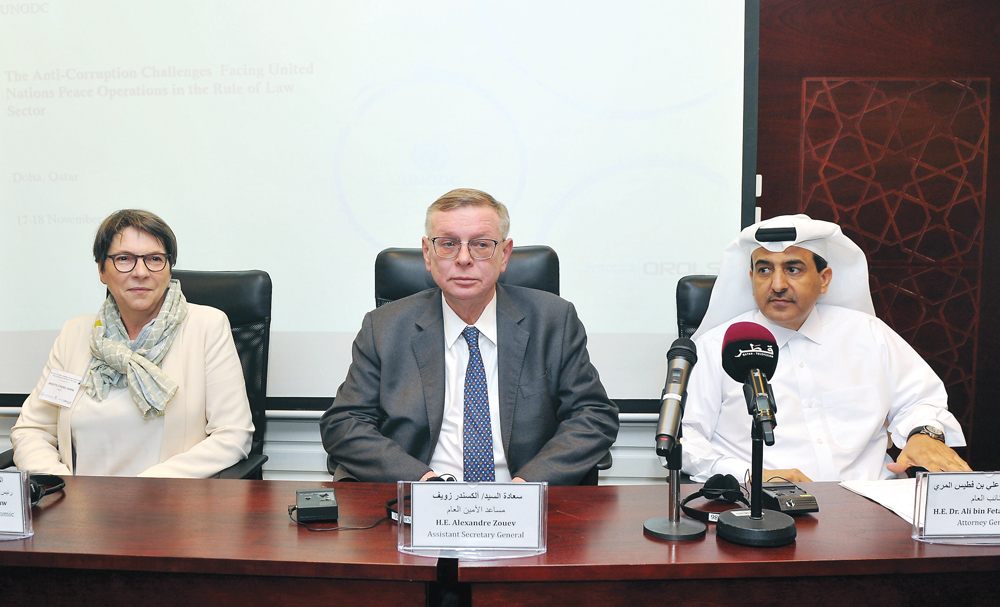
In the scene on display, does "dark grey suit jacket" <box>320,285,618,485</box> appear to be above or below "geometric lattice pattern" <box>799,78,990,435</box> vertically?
below

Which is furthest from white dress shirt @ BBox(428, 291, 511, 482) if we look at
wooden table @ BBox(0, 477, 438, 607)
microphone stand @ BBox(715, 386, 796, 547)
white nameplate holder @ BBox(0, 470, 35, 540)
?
white nameplate holder @ BBox(0, 470, 35, 540)

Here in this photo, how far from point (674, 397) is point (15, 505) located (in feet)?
3.96

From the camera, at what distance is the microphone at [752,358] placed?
3.87 ft

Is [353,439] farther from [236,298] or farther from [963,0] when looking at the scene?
[963,0]

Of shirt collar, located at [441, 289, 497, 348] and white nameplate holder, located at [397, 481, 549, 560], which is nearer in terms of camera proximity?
white nameplate holder, located at [397, 481, 549, 560]

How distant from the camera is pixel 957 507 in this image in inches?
50.1

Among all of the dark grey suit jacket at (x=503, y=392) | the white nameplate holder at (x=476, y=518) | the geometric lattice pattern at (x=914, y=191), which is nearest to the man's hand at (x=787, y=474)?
the dark grey suit jacket at (x=503, y=392)

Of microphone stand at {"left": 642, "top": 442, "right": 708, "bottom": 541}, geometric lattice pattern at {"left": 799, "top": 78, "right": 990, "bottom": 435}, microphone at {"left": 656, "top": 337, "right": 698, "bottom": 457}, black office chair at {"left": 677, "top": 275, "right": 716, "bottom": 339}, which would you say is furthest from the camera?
geometric lattice pattern at {"left": 799, "top": 78, "right": 990, "bottom": 435}

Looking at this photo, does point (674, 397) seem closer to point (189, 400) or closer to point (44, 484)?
point (44, 484)

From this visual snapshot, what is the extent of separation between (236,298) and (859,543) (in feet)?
6.40

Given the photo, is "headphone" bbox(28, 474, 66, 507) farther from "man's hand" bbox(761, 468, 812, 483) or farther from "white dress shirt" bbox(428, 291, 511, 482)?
"man's hand" bbox(761, 468, 812, 483)

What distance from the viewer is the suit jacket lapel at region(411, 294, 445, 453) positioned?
1933mm

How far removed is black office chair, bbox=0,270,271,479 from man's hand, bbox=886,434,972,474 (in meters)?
1.93

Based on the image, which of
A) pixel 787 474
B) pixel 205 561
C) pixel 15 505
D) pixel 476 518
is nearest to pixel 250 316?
pixel 15 505
